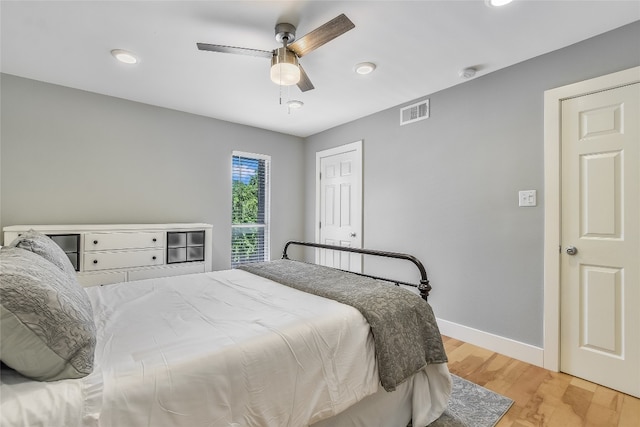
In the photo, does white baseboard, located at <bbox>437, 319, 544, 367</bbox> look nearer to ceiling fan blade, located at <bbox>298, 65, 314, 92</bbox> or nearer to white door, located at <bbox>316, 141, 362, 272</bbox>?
white door, located at <bbox>316, 141, 362, 272</bbox>

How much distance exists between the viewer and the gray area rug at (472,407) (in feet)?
5.78

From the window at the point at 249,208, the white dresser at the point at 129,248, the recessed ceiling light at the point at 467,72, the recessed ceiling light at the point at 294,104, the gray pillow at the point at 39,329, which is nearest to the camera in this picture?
the gray pillow at the point at 39,329

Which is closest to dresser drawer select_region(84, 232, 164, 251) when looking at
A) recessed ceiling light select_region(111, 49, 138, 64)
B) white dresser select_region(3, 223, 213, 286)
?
white dresser select_region(3, 223, 213, 286)

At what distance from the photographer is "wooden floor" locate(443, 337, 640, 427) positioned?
179 centimetres

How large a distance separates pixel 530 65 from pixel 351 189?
7.48ft

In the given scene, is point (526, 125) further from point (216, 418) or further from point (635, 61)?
point (216, 418)

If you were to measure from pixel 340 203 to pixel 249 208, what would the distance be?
134cm

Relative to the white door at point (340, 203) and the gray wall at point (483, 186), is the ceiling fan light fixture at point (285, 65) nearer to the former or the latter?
the gray wall at point (483, 186)

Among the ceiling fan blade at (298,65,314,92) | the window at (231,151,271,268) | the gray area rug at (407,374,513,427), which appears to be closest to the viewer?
the gray area rug at (407,374,513,427)

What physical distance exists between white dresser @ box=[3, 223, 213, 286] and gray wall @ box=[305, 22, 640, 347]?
224 centimetres

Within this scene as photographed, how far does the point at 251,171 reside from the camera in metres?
4.37

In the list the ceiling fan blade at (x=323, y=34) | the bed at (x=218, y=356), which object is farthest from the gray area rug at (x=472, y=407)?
the ceiling fan blade at (x=323, y=34)

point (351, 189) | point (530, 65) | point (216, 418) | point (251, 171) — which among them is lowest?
point (216, 418)

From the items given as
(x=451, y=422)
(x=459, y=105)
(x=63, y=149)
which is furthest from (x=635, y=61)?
(x=63, y=149)
